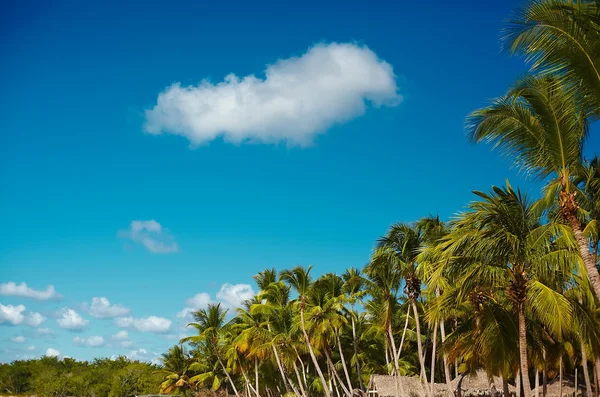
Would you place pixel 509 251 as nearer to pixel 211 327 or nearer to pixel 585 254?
pixel 585 254

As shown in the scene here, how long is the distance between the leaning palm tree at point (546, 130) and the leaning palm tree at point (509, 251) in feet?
6.95

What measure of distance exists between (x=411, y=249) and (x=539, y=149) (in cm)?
1564

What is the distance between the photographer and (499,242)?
14547 millimetres

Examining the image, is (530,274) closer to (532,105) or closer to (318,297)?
(532,105)

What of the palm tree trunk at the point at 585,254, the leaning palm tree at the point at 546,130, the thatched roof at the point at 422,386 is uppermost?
the leaning palm tree at the point at 546,130

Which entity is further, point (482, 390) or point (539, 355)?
point (482, 390)

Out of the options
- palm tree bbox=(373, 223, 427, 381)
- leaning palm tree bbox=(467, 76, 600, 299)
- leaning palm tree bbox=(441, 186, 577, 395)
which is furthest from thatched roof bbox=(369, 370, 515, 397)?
leaning palm tree bbox=(467, 76, 600, 299)

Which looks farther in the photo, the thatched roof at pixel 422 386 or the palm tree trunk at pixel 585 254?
the thatched roof at pixel 422 386

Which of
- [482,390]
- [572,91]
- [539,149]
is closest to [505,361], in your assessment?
[539,149]

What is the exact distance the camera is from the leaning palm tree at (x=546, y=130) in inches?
416

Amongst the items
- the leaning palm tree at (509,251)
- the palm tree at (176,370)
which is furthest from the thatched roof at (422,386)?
the palm tree at (176,370)

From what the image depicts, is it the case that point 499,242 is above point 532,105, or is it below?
below

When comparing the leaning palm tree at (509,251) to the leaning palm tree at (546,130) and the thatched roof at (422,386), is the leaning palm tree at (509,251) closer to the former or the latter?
the leaning palm tree at (546,130)

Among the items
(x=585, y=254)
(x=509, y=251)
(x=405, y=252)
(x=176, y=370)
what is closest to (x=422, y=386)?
(x=405, y=252)
